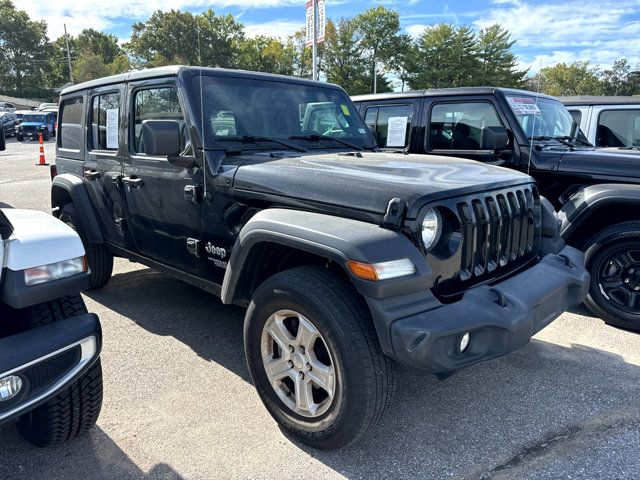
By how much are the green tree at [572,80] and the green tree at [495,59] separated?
780 cm

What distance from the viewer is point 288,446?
2.54 meters

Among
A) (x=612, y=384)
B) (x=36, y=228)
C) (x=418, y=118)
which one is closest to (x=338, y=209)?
(x=36, y=228)

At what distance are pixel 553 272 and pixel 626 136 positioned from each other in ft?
15.4

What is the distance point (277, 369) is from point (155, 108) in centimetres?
209

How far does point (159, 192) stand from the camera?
3.46 metres

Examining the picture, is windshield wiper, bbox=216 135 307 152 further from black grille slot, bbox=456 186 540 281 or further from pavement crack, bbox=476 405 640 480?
pavement crack, bbox=476 405 640 480

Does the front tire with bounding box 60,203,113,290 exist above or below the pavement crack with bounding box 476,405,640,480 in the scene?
above

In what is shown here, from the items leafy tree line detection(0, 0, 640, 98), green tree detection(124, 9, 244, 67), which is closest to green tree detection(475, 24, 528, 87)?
leafy tree line detection(0, 0, 640, 98)

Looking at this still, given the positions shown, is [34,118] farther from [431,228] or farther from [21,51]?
[21,51]

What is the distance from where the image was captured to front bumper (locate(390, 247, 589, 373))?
2.03m

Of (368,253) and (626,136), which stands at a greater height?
(626,136)

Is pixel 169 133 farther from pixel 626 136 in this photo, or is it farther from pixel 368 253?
pixel 626 136

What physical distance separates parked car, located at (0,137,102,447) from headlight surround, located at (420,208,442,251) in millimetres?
1531

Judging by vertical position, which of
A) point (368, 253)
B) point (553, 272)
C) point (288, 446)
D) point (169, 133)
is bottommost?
point (288, 446)
